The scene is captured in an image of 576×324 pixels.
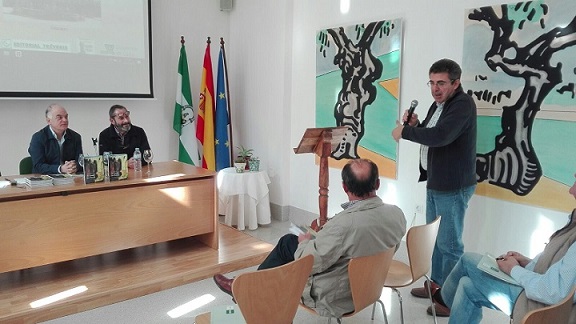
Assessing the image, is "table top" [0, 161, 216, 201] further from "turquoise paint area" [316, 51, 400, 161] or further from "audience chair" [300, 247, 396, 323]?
"audience chair" [300, 247, 396, 323]

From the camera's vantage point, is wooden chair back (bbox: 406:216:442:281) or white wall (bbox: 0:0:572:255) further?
white wall (bbox: 0:0:572:255)

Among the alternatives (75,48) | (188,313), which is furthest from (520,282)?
(75,48)

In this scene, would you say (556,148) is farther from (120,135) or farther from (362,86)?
(120,135)

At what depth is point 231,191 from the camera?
470cm

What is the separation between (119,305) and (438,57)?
3087mm

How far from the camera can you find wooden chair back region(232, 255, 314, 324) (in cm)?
172

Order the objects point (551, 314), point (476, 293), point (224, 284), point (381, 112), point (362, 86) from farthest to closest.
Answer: point (362, 86), point (381, 112), point (224, 284), point (476, 293), point (551, 314)

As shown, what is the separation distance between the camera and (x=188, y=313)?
116 inches

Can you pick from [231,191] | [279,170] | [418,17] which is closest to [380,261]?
[418,17]

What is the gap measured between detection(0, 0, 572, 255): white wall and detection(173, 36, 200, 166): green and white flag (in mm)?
200

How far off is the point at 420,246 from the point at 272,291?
945mm

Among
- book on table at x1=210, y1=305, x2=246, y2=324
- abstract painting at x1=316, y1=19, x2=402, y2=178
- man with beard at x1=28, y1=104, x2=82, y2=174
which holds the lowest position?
book on table at x1=210, y1=305, x2=246, y2=324

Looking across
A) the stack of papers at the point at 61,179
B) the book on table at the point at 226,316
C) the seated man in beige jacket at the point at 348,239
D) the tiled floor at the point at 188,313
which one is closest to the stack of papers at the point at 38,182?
the stack of papers at the point at 61,179

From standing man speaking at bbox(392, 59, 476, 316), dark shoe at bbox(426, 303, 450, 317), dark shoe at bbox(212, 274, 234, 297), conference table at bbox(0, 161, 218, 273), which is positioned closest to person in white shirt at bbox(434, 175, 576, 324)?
dark shoe at bbox(426, 303, 450, 317)
